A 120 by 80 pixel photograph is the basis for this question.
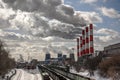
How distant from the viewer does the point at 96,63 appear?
118m

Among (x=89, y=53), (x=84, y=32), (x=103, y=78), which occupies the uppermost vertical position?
(x=84, y=32)

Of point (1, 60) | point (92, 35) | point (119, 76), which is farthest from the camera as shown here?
point (92, 35)

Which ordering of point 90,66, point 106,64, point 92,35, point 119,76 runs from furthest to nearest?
point 92,35
point 90,66
point 106,64
point 119,76

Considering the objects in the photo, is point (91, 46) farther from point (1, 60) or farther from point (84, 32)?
point (1, 60)

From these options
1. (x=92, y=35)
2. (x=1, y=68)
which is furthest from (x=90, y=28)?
(x=1, y=68)

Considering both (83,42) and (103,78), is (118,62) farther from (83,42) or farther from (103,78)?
(83,42)

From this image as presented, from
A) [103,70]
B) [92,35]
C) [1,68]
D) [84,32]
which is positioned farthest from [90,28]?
[1,68]

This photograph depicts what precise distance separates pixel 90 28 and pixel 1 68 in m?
70.4

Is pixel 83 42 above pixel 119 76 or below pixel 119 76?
above

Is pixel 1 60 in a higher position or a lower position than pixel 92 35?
lower

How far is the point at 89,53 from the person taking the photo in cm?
15575

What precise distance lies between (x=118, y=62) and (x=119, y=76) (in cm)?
1818

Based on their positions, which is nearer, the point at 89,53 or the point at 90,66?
the point at 90,66

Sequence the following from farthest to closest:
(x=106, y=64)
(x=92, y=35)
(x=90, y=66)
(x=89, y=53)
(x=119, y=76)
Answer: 1. (x=89, y=53)
2. (x=92, y=35)
3. (x=90, y=66)
4. (x=106, y=64)
5. (x=119, y=76)
